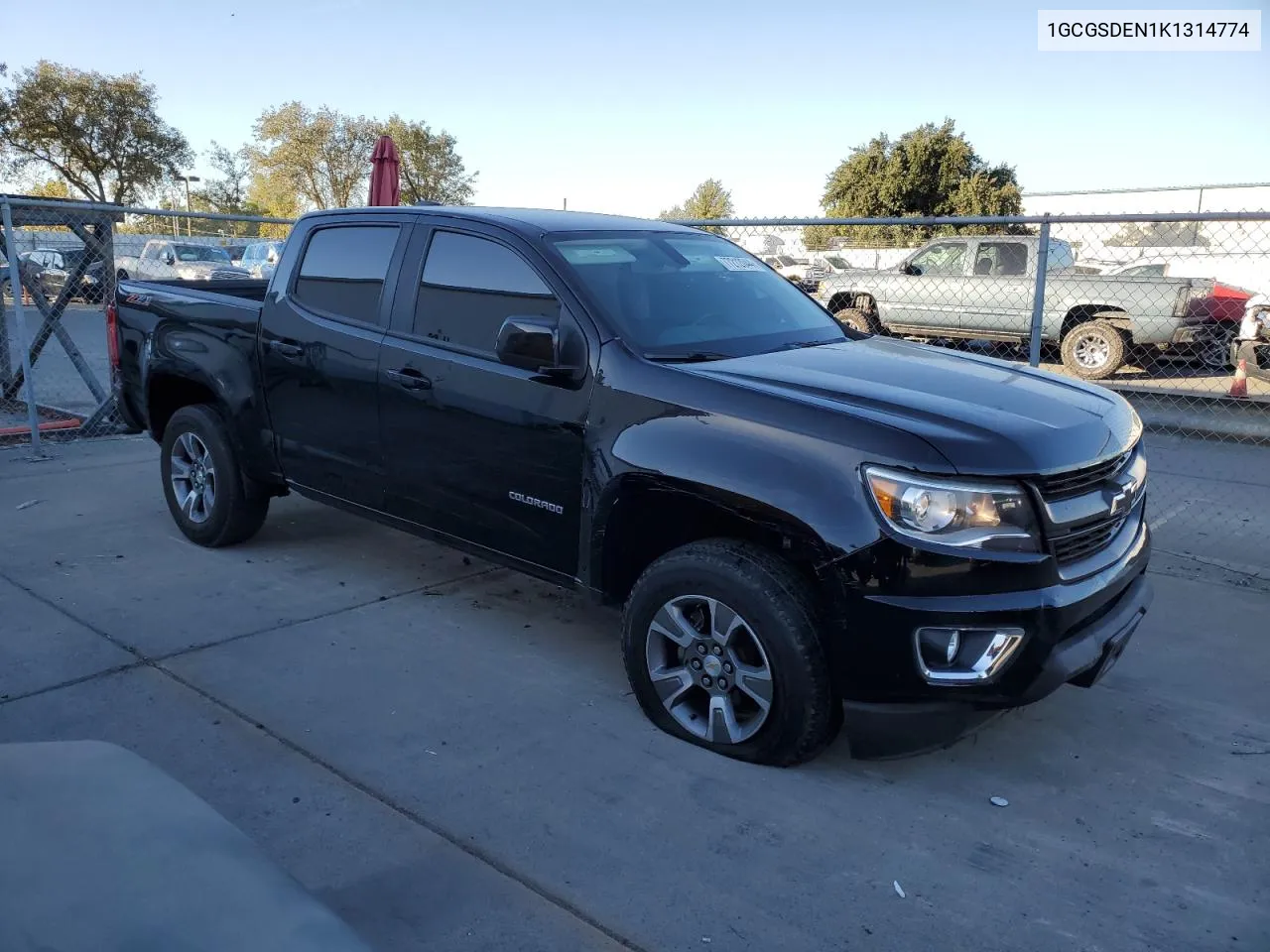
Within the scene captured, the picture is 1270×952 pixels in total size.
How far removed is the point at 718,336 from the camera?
13.3ft

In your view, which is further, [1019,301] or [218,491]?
[1019,301]

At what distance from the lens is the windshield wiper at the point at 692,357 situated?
3.72m

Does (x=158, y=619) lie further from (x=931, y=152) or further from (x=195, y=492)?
(x=931, y=152)

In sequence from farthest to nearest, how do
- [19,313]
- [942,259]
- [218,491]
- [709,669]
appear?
1. [942,259]
2. [19,313]
3. [218,491]
4. [709,669]

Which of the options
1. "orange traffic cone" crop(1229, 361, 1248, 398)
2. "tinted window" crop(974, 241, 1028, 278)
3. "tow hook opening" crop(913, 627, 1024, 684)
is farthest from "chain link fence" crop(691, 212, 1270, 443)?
"tow hook opening" crop(913, 627, 1024, 684)

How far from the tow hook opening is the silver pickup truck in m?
8.99

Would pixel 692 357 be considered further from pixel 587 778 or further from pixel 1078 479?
pixel 587 778

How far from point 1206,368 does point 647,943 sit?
1087cm

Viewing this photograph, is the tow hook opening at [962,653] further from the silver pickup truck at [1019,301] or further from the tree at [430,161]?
the tree at [430,161]

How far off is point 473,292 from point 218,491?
2159 millimetres

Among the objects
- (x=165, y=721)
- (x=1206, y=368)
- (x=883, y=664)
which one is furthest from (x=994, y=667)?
(x=1206, y=368)

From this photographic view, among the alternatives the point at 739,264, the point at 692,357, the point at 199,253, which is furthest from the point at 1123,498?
the point at 199,253

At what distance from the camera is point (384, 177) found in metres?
8.75

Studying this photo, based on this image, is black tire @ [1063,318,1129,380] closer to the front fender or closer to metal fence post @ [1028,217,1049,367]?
metal fence post @ [1028,217,1049,367]
